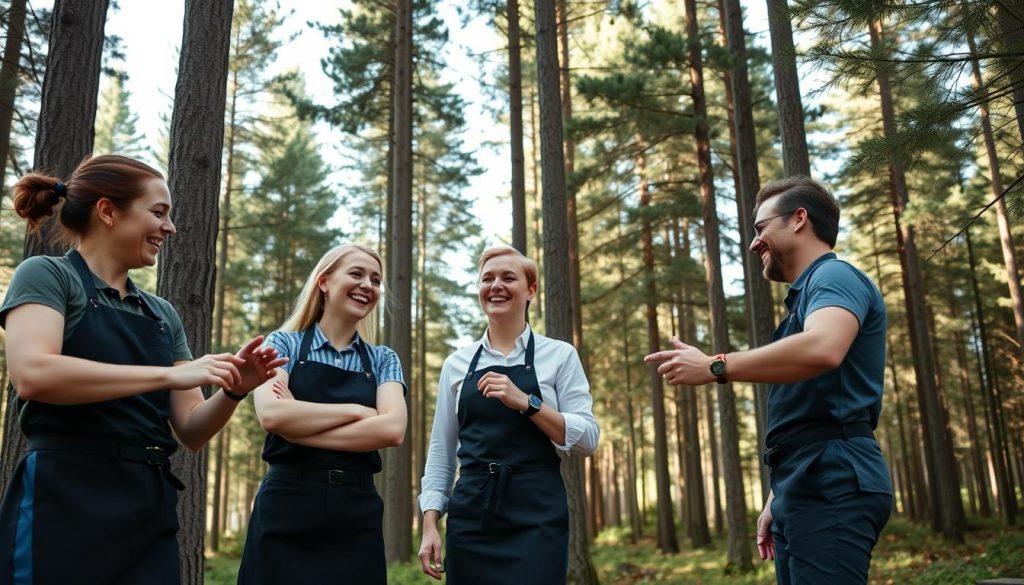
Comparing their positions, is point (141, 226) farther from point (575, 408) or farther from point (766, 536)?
point (766, 536)

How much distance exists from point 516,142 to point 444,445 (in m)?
10.6

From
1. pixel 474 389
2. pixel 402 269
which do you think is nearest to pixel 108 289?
pixel 474 389

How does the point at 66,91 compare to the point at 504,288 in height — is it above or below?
above

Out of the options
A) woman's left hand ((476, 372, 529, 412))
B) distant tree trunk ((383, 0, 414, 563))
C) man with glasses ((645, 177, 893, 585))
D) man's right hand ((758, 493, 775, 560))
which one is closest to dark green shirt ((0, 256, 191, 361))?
woman's left hand ((476, 372, 529, 412))

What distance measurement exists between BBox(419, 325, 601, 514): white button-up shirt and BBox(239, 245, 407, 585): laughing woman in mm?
402

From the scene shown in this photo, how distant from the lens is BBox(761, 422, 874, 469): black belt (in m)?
2.90

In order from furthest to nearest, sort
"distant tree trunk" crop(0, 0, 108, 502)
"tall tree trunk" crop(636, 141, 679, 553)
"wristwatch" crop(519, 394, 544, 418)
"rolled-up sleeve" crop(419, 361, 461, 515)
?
1. "tall tree trunk" crop(636, 141, 679, 553)
2. "distant tree trunk" crop(0, 0, 108, 502)
3. "rolled-up sleeve" crop(419, 361, 461, 515)
4. "wristwatch" crop(519, 394, 544, 418)

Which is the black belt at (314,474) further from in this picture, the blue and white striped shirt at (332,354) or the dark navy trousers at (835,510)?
the dark navy trousers at (835,510)

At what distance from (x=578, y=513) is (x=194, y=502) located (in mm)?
7024

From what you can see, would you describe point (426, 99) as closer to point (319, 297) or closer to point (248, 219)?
point (248, 219)

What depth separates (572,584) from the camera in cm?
1147

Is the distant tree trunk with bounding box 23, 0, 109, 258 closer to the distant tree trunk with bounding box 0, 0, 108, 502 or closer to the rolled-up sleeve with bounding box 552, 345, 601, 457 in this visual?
the distant tree trunk with bounding box 0, 0, 108, 502

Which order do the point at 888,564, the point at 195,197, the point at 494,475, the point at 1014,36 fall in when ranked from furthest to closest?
the point at 888,564 < the point at 1014,36 < the point at 195,197 < the point at 494,475

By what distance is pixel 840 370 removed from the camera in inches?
116
